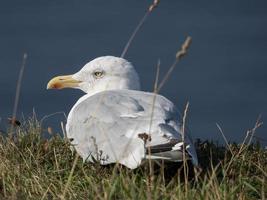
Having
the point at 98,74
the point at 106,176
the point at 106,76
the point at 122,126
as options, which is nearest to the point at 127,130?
the point at 122,126

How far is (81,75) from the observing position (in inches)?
382

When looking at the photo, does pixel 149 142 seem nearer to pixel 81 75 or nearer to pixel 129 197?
pixel 129 197

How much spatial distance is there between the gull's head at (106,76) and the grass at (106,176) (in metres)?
0.87

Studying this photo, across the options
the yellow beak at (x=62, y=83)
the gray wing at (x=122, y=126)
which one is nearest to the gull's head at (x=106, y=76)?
the yellow beak at (x=62, y=83)

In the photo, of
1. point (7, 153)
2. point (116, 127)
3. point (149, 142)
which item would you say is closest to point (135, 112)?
point (116, 127)

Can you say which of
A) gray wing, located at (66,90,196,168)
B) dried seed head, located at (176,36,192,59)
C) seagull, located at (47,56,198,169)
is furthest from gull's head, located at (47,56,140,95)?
dried seed head, located at (176,36,192,59)

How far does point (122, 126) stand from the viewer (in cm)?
759

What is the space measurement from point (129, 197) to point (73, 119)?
2170 millimetres

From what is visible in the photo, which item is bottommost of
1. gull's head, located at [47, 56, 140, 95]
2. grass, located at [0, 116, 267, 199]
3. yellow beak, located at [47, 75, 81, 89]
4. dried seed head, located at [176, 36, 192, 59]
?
grass, located at [0, 116, 267, 199]

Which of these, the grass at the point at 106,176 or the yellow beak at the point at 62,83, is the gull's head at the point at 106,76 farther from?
the grass at the point at 106,176

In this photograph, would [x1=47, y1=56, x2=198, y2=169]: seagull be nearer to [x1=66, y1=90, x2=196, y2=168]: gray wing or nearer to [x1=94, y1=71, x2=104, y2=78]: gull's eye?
[x1=66, y1=90, x2=196, y2=168]: gray wing

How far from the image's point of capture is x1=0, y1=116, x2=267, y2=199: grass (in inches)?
257

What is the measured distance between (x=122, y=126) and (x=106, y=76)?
6.33ft

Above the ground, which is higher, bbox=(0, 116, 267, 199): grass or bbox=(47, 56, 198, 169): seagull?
bbox=(47, 56, 198, 169): seagull
